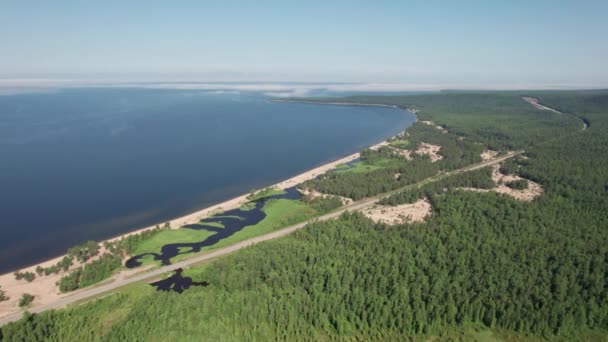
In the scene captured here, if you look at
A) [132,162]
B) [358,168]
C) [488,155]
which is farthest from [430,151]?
[132,162]

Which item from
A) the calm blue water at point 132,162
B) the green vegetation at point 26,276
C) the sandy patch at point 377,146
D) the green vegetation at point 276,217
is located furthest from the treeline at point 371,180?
the green vegetation at point 26,276

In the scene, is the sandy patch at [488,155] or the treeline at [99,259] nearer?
the treeline at [99,259]

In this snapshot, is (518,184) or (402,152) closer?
(518,184)

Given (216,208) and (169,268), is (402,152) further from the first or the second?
(169,268)

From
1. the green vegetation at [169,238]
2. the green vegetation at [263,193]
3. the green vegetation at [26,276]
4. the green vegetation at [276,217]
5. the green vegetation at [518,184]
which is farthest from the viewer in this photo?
the green vegetation at [518,184]

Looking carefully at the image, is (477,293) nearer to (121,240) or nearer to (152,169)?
(121,240)

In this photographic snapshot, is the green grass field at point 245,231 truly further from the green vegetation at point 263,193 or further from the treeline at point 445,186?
the treeline at point 445,186

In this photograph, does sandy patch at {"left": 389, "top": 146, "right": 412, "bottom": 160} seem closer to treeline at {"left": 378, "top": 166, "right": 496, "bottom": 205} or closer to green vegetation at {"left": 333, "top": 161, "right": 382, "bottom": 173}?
green vegetation at {"left": 333, "top": 161, "right": 382, "bottom": 173}
